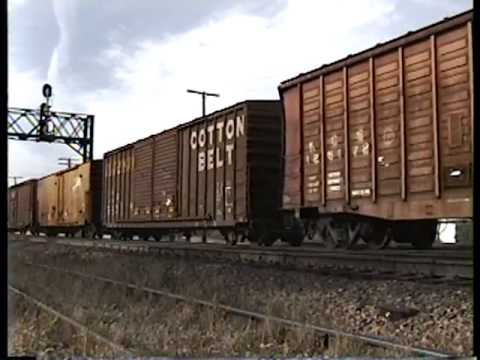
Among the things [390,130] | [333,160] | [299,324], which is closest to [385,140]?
[390,130]

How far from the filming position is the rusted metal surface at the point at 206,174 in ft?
49.6

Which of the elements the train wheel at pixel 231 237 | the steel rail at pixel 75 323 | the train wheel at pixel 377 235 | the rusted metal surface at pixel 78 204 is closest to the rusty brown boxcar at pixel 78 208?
the rusted metal surface at pixel 78 204

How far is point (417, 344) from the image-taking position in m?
5.00

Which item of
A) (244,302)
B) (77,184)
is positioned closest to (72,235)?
(77,184)

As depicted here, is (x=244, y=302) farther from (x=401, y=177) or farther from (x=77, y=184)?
(x=77, y=184)

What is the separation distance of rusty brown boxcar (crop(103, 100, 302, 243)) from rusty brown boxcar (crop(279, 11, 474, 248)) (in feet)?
5.12

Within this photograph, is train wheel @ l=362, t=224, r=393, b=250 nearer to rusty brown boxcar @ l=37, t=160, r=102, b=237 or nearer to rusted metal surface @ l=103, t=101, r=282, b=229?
rusted metal surface @ l=103, t=101, r=282, b=229

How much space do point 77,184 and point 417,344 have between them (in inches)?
635

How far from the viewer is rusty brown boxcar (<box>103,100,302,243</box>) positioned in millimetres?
15148

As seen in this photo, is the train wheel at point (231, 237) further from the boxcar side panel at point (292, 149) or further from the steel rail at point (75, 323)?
the steel rail at point (75, 323)

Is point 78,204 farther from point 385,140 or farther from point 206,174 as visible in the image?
point 385,140

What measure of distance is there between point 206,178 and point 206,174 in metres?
0.11

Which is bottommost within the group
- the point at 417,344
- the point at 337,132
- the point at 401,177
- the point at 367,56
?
the point at 417,344

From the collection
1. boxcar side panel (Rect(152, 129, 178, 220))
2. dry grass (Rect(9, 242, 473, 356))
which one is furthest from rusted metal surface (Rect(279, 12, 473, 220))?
boxcar side panel (Rect(152, 129, 178, 220))
